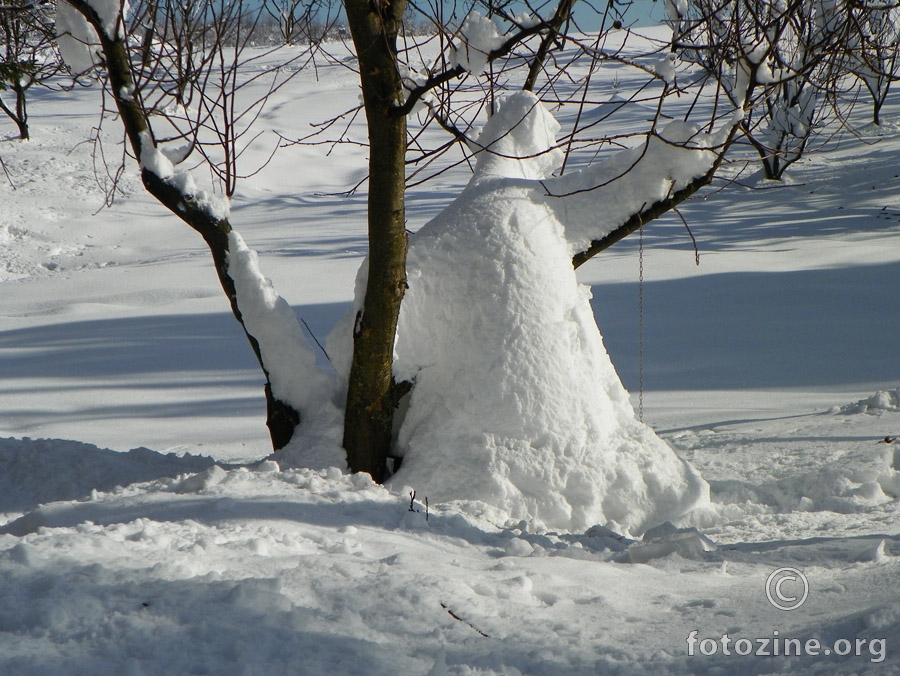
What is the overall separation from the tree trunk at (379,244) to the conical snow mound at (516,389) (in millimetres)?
190

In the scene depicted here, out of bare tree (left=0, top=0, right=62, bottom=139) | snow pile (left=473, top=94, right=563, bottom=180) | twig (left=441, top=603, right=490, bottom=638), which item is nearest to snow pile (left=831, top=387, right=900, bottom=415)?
snow pile (left=473, top=94, right=563, bottom=180)

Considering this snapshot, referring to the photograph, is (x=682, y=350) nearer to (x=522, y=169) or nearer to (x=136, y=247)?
(x=522, y=169)

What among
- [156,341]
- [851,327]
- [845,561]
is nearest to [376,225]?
[845,561]

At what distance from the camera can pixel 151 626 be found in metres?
1.98

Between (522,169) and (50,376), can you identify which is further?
(50,376)

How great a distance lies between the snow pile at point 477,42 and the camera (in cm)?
343

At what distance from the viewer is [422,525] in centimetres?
330

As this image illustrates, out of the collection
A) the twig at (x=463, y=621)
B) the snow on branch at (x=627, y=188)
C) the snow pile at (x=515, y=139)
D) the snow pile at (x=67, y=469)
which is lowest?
the twig at (x=463, y=621)

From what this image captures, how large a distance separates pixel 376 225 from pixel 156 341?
649 cm

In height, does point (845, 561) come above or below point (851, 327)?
below

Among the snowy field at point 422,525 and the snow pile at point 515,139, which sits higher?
the snow pile at point 515,139

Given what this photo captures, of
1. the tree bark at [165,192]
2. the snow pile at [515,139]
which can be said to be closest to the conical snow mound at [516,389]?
the snow pile at [515,139]

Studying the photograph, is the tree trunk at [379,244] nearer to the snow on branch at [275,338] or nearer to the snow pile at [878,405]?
the snow on branch at [275,338]

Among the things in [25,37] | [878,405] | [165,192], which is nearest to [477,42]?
[165,192]
